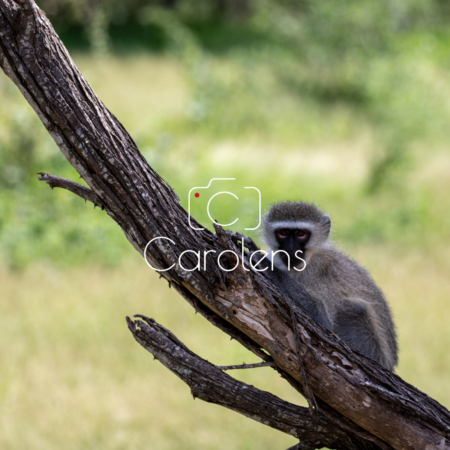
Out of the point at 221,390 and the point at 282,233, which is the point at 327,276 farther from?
the point at 221,390

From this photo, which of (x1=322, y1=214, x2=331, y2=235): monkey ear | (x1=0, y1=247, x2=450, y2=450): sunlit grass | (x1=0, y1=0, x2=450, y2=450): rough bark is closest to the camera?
(x1=0, y1=0, x2=450, y2=450): rough bark

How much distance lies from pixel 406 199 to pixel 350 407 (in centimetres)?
764

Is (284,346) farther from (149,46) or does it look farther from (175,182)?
(149,46)

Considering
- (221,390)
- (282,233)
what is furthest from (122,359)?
(221,390)

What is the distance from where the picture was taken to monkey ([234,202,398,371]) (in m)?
3.55

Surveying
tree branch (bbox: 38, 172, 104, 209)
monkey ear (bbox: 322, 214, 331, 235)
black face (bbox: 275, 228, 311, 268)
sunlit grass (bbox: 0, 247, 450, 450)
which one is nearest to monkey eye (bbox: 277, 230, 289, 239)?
black face (bbox: 275, 228, 311, 268)

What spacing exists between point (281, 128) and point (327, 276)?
9.77 metres

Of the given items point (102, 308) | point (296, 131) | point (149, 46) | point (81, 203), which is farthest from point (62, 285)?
point (149, 46)

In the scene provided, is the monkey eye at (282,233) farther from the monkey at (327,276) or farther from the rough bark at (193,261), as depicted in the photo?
the rough bark at (193,261)

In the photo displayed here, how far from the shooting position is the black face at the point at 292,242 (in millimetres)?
3510

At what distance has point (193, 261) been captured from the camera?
100 inches

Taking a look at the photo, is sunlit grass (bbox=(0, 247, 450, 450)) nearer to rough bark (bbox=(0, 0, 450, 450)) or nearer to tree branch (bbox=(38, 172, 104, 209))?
rough bark (bbox=(0, 0, 450, 450))

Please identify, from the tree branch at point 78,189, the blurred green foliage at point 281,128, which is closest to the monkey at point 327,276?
the tree branch at point 78,189

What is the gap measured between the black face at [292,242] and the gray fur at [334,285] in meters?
0.02
